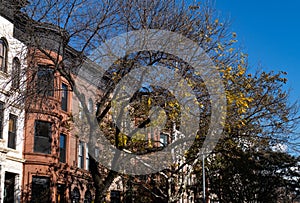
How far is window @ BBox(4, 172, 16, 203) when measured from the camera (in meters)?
25.8

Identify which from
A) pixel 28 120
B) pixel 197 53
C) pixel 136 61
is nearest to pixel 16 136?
pixel 28 120

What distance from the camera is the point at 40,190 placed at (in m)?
27.6

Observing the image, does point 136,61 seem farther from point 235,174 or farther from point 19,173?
point 235,174

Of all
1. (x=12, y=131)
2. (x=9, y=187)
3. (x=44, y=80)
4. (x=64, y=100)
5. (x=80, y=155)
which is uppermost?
(x=64, y=100)

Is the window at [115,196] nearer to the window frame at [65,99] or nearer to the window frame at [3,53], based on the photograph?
the window frame at [65,99]

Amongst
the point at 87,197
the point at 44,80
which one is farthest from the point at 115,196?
the point at 44,80

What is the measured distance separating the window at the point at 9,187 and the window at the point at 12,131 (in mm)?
1523

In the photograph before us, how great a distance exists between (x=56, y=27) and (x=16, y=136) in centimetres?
1121

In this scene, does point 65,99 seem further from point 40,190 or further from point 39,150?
point 40,190

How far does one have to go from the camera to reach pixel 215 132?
17.7 metres

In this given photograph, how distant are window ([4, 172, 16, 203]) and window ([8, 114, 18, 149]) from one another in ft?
5.00

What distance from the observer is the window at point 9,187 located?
25766 mm

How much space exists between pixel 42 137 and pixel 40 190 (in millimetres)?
2930

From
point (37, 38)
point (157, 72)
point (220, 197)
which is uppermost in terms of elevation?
point (37, 38)
